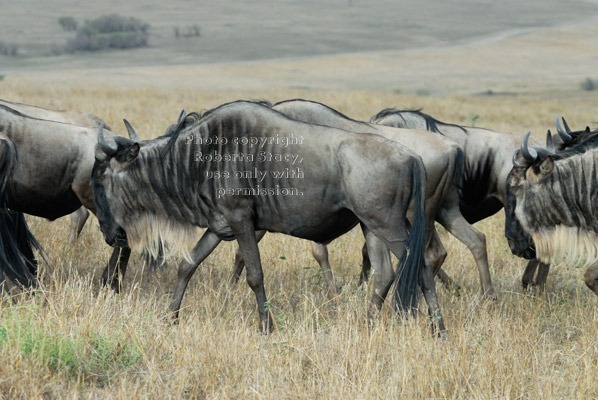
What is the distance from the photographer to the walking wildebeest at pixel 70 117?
7395 millimetres

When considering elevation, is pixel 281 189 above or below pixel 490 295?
above

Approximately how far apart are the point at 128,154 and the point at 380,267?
1983 millimetres

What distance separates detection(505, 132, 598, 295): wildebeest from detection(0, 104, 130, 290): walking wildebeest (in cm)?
299

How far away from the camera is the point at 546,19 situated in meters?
125

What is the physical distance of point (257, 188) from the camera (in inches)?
215

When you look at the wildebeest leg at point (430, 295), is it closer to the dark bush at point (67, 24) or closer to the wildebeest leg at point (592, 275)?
the wildebeest leg at point (592, 275)

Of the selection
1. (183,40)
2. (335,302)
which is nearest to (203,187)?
(335,302)

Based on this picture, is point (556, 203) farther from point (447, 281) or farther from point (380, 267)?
point (447, 281)

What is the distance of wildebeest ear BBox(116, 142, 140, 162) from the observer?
5.75 meters

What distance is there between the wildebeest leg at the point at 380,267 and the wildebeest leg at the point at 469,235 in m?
1.08

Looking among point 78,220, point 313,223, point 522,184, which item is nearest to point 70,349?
point 313,223

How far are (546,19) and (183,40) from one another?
59.8 meters

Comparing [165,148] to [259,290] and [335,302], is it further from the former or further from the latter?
[335,302]

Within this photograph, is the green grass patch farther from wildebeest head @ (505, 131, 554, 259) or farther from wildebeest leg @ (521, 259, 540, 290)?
wildebeest leg @ (521, 259, 540, 290)
